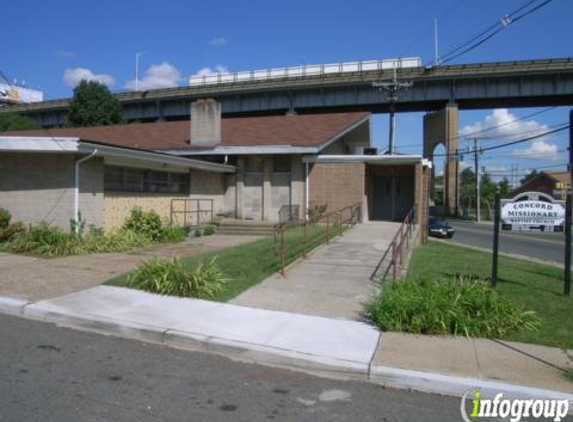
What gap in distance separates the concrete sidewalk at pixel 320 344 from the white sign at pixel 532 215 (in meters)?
4.12

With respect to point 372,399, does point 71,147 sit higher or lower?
higher

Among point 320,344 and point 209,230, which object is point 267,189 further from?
point 320,344

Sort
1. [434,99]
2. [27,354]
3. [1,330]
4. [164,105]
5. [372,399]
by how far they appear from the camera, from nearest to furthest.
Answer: [372,399] → [27,354] → [1,330] → [434,99] → [164,105]

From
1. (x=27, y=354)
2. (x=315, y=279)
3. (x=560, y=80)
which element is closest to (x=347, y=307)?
(x=315, y=279)

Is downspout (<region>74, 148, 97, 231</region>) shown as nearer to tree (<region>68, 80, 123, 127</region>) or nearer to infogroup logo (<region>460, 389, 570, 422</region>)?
infogroup logo (<region>460, 389, 570, 422</region>)

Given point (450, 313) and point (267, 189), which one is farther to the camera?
point (267, 189)

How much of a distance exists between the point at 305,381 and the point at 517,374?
220 centimetres

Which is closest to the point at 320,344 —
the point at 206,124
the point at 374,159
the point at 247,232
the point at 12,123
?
the point at 247,232

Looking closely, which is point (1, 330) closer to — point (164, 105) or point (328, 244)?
point (328, 244)

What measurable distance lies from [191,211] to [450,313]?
46.8 feet

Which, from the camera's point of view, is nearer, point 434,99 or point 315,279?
point 315,279

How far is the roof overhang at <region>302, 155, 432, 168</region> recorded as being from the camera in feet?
64.6

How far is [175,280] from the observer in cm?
871

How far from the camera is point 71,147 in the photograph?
13.1 metres
